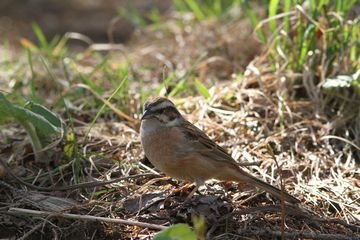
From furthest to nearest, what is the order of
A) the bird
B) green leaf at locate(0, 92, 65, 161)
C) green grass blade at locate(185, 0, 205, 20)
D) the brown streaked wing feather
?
1. green grass blade at locate(185, 0, 205, 20)
2. the brown streaked wing feather
3. the bird
4. green leaf at locate(0, 92, 65, 161)

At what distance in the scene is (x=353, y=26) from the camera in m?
5.31

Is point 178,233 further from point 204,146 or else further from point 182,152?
point 204,146

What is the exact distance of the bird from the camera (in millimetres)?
4238

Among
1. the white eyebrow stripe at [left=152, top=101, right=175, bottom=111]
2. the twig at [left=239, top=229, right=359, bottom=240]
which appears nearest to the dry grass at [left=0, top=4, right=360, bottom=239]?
the twig at [left=239, top=229, right=359, bottom=240]

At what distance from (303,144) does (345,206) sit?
869 mm

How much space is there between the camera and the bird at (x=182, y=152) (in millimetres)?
4238

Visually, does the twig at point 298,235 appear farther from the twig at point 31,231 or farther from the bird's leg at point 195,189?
the twig at point 31,231

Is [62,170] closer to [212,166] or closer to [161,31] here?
[212,166]

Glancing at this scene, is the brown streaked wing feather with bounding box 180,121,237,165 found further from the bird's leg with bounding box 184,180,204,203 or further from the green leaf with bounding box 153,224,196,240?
the green leaf with bounding box 153,224,196,240

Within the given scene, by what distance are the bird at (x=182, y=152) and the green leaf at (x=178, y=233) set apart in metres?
1.13

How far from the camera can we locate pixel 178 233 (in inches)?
120

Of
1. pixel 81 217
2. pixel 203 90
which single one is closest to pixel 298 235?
pixel 81 217

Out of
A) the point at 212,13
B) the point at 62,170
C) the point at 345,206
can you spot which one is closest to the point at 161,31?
the point at 212,13

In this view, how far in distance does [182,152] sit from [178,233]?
1.30m
